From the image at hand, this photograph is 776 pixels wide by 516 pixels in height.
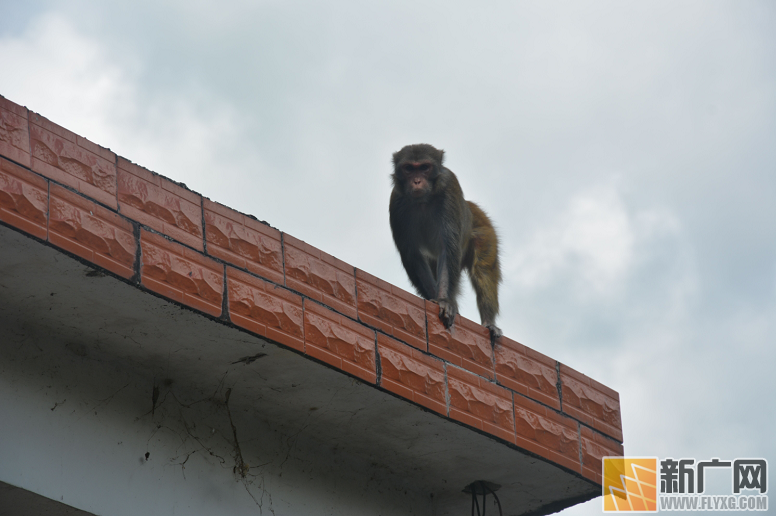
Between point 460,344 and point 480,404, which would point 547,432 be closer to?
point 480,404

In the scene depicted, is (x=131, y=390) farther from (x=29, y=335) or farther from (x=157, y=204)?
(x=157, y=204)

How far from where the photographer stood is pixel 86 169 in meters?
3.32

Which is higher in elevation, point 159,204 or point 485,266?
point 485,266

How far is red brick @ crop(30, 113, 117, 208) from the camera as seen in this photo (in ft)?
10.5

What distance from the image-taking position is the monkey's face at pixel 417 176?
708cm

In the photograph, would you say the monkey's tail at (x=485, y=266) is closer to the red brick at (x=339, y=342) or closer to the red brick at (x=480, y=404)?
the red brick at (x=480, y=404)

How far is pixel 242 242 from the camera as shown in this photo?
3.69 meters

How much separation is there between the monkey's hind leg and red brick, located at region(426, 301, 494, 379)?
217 cm

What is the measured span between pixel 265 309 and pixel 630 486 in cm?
228

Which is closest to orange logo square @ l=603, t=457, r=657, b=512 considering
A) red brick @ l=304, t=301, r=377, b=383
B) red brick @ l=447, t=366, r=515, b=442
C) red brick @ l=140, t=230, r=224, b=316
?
red brick @ l=447, t=366, r=515, b=442

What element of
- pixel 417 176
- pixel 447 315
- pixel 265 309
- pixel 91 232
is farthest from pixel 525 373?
pixel 417 176

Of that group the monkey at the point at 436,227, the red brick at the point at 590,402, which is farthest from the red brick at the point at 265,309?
the monkey at the point at 436,227

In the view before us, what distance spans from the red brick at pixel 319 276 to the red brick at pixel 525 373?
0.96 metres

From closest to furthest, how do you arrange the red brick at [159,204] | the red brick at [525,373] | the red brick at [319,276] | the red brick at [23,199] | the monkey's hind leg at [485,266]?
1. the red brick at [23,199]
2. the red brick at [159,204]
3. the red brick at [319,276]
4. the red brick at [525,373]
5. the monkey's hind leg at [485,266]
